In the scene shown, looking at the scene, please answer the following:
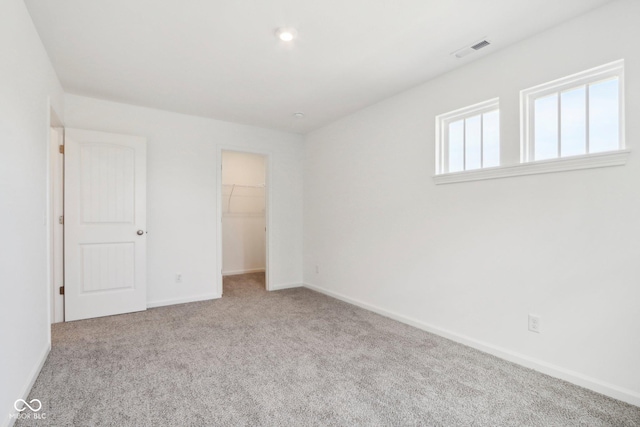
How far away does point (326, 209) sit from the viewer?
4566 mm

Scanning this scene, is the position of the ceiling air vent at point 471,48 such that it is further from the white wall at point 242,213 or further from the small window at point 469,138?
the white wall at point 242,213

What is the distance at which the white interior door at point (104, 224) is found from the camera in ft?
11.2

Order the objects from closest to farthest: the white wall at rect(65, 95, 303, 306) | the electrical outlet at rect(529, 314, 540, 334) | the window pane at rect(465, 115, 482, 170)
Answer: the electrical outlet at rect(529, 314, 540, 334) → the window pane at rect(465, 115, 482, 170) → the white wall at rect(65, 95, 303, 306)

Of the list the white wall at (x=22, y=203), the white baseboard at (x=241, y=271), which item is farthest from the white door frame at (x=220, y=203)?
the white wall at (x=22, y=203)

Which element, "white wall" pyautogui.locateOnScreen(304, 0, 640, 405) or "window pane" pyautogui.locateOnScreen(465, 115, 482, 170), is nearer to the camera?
"white wall" pyautogui.locateOnScreen(304, 0, 640, 405)

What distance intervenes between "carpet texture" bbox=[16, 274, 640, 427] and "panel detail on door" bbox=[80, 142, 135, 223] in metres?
1.17

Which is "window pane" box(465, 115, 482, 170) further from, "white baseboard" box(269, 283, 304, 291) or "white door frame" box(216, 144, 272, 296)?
"white baseboard" box(269, 283, 304, 291)

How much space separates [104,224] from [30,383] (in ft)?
6.16

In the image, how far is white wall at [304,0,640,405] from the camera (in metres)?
1.94

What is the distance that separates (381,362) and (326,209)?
8.08 ft

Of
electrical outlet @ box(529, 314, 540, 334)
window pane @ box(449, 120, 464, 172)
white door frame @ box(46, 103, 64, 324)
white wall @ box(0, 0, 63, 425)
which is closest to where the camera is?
white wall @ box(0, 0, 63, 425)

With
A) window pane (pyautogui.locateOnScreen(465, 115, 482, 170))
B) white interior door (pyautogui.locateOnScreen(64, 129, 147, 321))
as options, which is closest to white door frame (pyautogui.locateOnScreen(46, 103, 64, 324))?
white interior door (pyautogui.locateOnScreen(64, 129, 147, 321))

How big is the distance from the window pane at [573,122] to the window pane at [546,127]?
0.04 m

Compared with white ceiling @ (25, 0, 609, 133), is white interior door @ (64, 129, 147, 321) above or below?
below
